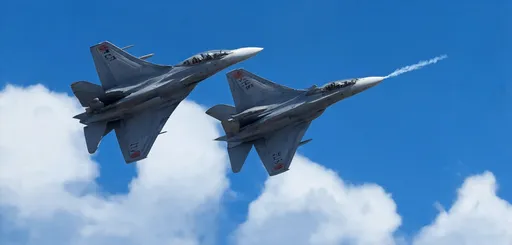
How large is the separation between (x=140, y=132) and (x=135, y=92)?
318 cm

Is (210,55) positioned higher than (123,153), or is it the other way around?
(210,55)

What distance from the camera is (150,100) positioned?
177 feet

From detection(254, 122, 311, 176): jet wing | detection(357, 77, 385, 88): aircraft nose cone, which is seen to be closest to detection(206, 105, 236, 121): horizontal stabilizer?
detection(254, 122, 311, 176): jet wing

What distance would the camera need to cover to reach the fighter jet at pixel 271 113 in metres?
54.1

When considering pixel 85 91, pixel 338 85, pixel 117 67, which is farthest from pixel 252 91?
pixel 85 91

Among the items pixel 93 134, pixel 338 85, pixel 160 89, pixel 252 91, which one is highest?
pixel 160 89

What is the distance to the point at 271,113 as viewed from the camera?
54.9 m

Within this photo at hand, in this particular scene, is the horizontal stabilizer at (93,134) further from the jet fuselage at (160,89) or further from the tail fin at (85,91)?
the tail fin at (85,91)

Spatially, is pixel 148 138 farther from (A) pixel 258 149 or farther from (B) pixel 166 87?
(A) pixel 258 149

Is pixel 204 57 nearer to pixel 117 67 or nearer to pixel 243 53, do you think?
pixel 243 53

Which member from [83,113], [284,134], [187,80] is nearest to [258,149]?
[284,134]

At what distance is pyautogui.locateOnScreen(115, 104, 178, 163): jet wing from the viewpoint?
5441 centimetres

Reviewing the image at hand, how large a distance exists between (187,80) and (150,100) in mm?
3208

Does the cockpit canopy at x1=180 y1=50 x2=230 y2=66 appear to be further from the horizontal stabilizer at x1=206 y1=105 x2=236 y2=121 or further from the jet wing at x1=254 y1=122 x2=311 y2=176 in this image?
the jet wing at x1=254 y1=122 x2=311 y2=176
